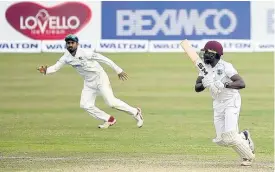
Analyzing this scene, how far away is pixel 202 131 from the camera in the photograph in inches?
680

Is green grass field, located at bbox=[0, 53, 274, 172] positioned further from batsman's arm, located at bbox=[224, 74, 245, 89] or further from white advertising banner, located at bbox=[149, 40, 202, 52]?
white advertising banner, located at bbox=[149, 40, 202, 52]

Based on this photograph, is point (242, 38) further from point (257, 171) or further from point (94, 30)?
point (257, 171)

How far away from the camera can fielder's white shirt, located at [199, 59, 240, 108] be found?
482 inches

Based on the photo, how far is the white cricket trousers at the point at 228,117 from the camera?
12281 millimetres

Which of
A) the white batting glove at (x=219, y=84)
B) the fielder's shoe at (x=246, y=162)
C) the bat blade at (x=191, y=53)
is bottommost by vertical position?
the fielder's shoe at (x=246, y=162)

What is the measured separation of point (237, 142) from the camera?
12.3 meters

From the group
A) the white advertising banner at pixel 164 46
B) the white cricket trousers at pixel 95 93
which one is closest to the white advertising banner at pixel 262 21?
the white advertising banner at pixel 164 46

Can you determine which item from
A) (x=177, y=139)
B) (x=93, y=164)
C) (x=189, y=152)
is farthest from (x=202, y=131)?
(x=93, y=164)

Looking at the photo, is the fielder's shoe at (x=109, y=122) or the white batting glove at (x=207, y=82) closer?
the white batting glove at (x=207, y=82)

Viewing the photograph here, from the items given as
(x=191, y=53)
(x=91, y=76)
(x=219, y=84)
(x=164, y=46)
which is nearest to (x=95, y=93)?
(x=91, y=76)

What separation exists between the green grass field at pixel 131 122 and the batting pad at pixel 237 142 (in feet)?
0.72

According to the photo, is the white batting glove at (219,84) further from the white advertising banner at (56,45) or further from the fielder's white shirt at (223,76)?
the white advertising banner at (56,45)

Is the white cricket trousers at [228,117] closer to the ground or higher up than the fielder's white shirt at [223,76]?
closer to the ground

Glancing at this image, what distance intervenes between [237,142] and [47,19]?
2386 cm
